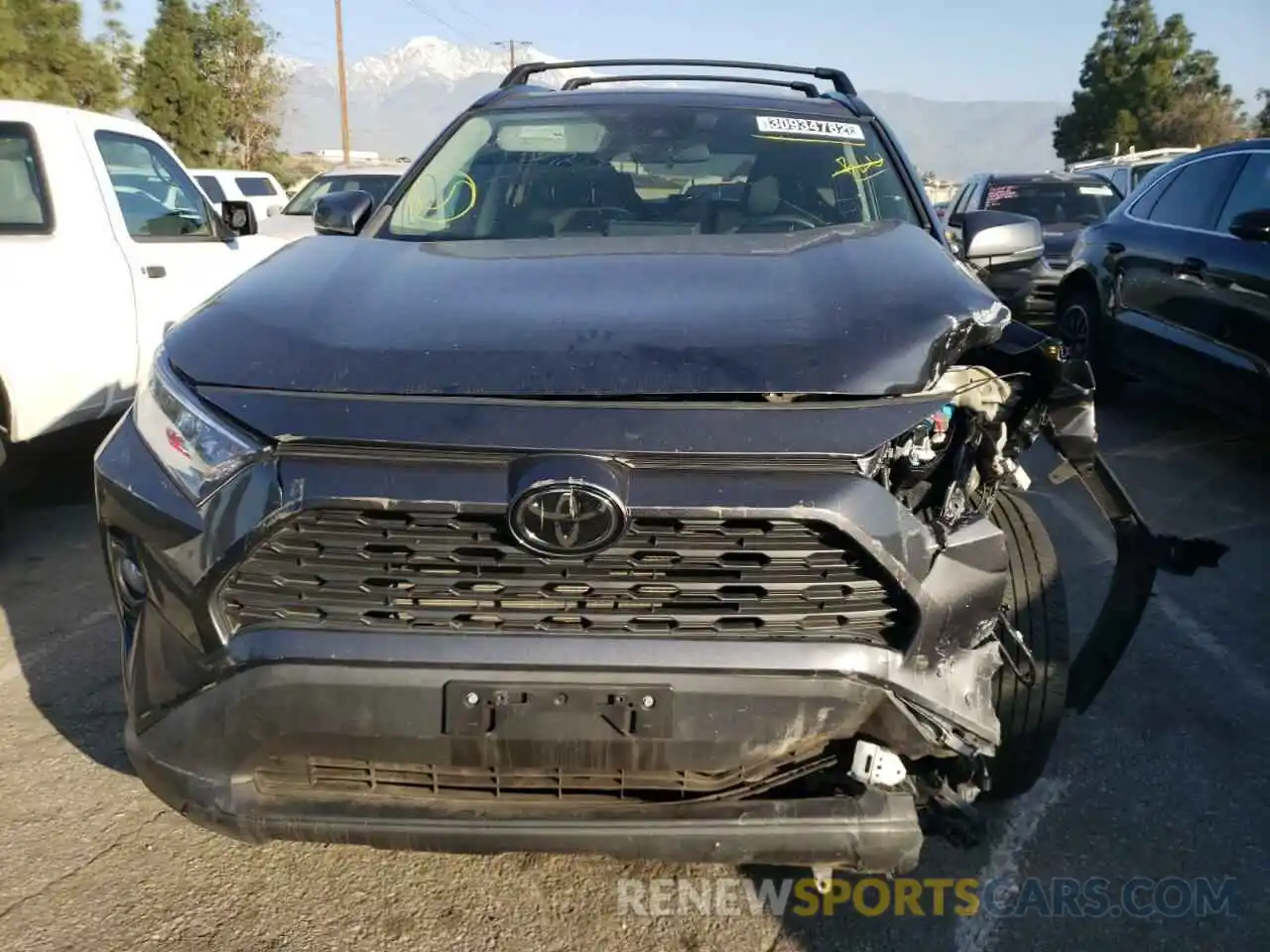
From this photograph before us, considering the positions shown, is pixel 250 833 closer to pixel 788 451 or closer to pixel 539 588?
pixel 539 588

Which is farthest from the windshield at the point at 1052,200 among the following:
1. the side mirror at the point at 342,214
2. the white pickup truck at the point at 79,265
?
the side mirror at the point at 342,214

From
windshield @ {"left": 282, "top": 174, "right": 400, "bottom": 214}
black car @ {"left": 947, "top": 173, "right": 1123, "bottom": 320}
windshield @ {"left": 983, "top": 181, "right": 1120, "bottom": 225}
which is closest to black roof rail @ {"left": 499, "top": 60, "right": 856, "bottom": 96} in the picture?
black car @ {"left": 947, "top": 173, "right": 1123, "bottom": 320}

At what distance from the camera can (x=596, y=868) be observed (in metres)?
2.67

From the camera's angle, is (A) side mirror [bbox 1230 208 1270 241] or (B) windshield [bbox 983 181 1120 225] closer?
(A) side mirror [bbox 1230 208 1270 241]

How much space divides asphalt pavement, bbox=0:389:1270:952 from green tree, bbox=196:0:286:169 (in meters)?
34.7

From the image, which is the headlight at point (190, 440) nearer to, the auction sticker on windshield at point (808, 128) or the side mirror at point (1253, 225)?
the auction sticker on windshield at point (808, 128)

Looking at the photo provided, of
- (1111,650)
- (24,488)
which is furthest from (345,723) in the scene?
(24,488)

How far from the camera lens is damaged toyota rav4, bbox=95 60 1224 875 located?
1.91m

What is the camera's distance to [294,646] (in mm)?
1928

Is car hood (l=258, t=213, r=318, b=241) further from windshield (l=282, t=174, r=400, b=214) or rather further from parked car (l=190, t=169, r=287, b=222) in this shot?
parked car (l=190, t=169, r=287, b=222)

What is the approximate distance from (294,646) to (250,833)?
432 millimetres

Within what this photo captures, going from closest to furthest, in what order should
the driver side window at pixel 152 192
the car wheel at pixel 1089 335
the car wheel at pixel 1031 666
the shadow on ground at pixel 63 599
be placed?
the car wheel at pixel 1031 666 < the shadow on ground at pixel 63 599 < the driver side window at pixel 152 192 < the car wheel at pixel 1089 335

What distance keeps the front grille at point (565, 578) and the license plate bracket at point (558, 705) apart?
100mm

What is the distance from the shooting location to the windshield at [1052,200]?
11633 millimetres
